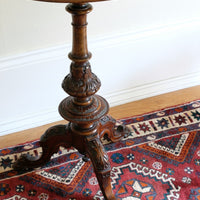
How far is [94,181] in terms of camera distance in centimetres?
138

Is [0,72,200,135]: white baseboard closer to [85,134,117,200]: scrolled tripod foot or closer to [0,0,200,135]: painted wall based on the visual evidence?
[0,0,200,135]: painted wall

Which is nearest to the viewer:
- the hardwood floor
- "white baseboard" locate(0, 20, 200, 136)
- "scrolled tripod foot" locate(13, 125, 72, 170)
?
"scrolled tripod foot" locate(13, 125, 72, 170)

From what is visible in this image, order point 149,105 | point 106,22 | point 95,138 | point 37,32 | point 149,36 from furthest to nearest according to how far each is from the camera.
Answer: point 149,105
point 149,36
point 106,22
point 37,32
point 95,138

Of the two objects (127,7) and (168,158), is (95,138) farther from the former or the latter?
(127,7)

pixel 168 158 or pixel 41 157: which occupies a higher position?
pixel 41 157

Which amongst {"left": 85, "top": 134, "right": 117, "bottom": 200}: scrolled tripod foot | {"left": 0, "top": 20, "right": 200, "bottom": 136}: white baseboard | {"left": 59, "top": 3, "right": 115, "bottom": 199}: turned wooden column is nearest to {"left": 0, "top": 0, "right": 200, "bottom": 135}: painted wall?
{"left": 0, "top": 20, "right": 200, "bottom": 136}: white baseboard

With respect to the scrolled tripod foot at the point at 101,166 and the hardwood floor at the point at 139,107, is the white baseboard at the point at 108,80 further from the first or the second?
the scrolled tripod foot at the point at 101,166

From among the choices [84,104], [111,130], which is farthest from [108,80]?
[84,104]

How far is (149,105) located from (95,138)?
577 millimetres

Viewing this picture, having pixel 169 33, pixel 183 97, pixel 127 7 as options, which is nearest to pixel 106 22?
pixel 127 7

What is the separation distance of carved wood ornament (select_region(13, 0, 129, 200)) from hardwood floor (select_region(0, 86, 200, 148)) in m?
0.20

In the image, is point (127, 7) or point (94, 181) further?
point (127, 7)

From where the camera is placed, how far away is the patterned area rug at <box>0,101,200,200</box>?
1329 millimetres

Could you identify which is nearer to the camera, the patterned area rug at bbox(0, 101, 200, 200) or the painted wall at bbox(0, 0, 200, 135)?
the patterned area rug at bbox(0, 101, 200, 200)
